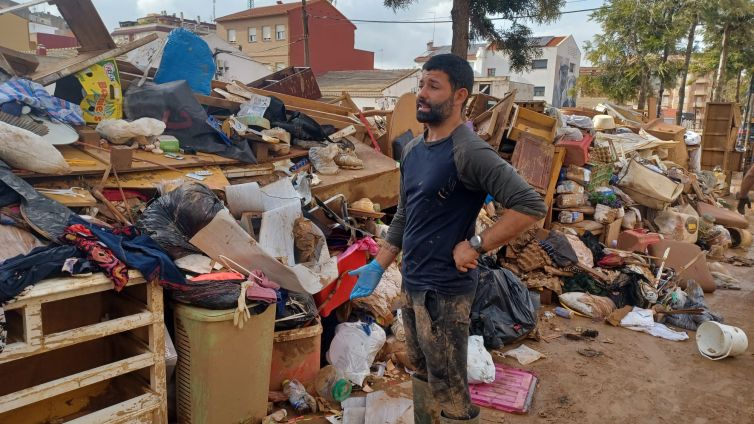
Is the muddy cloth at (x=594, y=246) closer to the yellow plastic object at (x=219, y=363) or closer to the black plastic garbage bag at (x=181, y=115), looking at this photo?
the black plastic garbage bag at (x=181, y=115)

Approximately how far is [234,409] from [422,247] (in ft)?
4.71

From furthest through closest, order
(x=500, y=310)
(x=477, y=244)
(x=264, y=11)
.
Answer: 1. (x=264, y=11)
2. (x=500, y=310)
3. (x=477, y=244)

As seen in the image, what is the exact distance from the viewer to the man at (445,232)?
202cm

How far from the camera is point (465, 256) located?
2.01 metres

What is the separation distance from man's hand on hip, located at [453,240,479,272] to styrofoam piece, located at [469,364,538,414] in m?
1.76

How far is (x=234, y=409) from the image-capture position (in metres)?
2.78

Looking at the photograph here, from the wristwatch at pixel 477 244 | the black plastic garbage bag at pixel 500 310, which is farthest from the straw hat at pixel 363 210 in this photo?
the wristwatch at pixel 477 244

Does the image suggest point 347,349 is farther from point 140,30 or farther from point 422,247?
point 140,30

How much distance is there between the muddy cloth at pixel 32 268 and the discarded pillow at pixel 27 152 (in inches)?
38.3

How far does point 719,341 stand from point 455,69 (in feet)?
12.5

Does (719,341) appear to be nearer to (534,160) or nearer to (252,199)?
(534,160)

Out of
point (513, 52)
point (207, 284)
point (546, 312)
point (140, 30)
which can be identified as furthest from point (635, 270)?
point (140, 30)

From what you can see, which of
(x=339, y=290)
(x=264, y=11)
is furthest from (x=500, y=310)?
(x=264, y=11)

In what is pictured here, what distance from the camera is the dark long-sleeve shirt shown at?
192 centimetres
